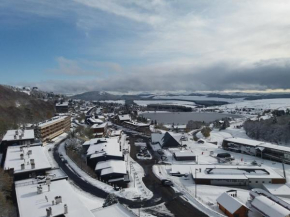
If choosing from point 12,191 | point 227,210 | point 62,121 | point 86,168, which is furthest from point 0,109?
point 227,210

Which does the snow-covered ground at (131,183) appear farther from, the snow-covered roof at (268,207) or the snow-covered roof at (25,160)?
the snow-covered roof at (268,207)

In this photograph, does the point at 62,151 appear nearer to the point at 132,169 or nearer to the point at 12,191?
the point at 132,169

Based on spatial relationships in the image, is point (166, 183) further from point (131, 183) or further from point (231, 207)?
point (231, 207)

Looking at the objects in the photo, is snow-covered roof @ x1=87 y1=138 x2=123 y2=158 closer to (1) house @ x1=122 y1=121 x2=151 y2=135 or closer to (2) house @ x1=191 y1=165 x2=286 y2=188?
(2) house @ x1=191 y1=165 x2=286 y2=188

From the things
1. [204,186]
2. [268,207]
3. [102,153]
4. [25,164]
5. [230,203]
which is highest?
[25,164]

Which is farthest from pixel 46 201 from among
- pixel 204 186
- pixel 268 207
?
pixel 204 186

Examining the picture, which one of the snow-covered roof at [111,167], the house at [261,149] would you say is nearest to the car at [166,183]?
the snow-covered roof at [111,167]
